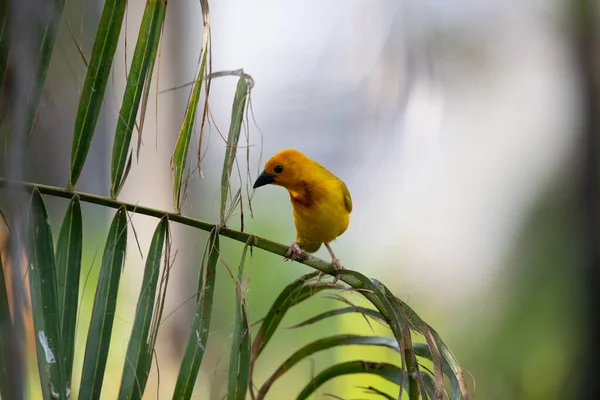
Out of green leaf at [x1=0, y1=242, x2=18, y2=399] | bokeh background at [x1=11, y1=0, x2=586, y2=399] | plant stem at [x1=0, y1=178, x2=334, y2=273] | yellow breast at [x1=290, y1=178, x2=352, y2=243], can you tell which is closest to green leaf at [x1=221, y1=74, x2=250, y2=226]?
plant stem at [x1=0, y1=178, x2=334, y2=273]

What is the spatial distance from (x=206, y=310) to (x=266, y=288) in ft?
3.27

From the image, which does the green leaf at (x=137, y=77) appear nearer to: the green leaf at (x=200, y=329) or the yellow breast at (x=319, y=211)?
the green leaf at (x=200, y=329)

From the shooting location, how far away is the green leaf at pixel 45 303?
55 cm

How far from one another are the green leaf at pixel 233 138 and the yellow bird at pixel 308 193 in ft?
1.05

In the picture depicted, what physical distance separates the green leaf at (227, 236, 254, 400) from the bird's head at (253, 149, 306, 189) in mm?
386

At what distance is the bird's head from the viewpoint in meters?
1.07

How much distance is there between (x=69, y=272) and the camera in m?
0.64

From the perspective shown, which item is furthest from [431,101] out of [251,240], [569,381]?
[251,240]

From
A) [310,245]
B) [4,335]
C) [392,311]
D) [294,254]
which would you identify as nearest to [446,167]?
[310,245]

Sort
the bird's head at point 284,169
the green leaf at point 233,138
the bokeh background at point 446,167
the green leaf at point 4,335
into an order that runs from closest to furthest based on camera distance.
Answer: the green leaf at point 4,335 → the green leaf at point 233,138 → the bird's head at point 284,169 → the bokeh background at point 446,167

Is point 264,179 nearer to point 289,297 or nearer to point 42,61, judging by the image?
point 289,297

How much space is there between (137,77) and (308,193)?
0.48 meters

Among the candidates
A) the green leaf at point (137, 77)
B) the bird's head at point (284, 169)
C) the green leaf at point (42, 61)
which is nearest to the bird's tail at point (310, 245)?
the bird's head at point (284, 169)

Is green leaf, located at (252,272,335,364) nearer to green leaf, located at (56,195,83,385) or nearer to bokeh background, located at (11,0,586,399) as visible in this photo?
green leaf, located at (56,195,83,385)
